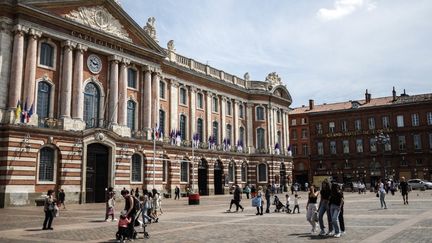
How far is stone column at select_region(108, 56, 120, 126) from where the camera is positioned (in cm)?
4044

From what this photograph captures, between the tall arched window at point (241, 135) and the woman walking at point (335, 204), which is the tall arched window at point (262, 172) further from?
the woman walking at point (335, 204)

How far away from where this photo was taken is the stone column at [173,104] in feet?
165

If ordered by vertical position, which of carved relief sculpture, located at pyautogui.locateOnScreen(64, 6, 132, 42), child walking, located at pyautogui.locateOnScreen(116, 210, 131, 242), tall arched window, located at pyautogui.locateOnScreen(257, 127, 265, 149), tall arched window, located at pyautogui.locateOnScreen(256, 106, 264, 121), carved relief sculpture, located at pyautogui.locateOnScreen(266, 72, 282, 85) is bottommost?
child walking, located at pyautogui.locateOnScreen(116, 210, 131, 242)

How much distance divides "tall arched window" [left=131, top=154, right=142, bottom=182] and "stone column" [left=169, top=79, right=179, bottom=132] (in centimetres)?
824

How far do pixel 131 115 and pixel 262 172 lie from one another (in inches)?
1089

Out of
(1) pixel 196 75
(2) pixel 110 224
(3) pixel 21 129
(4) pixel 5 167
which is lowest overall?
(2) pixel 110 224

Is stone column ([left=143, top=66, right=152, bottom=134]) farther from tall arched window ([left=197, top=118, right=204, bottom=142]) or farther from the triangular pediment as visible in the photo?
tall arched window ([left=197, top=118, right=204, bottom=142])

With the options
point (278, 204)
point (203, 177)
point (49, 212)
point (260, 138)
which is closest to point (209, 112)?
point (203, 177)

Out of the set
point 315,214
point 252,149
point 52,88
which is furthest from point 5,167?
point 252,149

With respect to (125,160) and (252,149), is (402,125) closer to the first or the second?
(252,149)

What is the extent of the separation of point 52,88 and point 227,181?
29021mm

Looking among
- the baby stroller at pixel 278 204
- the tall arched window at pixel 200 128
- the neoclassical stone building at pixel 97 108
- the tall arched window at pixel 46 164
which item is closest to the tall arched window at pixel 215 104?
the neoclassical stone building at pixel 97 108

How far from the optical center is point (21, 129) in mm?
32625

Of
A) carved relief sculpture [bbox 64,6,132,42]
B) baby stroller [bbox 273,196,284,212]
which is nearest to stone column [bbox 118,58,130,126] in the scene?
carved relief sculpture [bbox 64,6,132,42]
